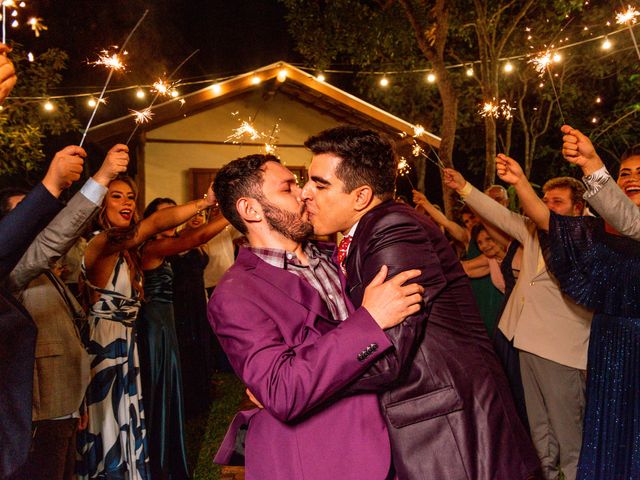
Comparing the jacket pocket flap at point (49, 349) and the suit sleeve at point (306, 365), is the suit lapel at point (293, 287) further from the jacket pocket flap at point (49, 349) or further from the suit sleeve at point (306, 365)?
the jacket pocket flap at point (49, 349)

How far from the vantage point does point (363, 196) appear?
2365 mm

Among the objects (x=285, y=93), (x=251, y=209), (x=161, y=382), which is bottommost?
(x=161, y=382)

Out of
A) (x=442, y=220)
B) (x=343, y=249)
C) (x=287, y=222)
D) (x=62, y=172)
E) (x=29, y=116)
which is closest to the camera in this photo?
(x=62, y=172)

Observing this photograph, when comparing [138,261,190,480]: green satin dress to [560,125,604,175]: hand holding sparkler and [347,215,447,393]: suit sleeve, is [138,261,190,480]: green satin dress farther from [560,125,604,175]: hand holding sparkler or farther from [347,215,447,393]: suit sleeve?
[560,125,604,175]: hand holding sparkler

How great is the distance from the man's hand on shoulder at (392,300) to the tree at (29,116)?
423 inches

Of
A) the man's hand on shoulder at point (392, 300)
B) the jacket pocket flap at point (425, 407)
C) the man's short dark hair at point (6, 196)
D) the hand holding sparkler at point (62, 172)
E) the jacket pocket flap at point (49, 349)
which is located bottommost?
the jacket pocket flap at point (425, 407)

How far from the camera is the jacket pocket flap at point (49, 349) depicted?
310cm

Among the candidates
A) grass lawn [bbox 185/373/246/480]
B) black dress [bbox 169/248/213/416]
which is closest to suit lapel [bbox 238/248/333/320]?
grass lawn [bbox 185/373/246/480]

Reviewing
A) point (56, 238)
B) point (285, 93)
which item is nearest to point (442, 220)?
point (56, 238)

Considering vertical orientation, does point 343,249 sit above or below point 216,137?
below

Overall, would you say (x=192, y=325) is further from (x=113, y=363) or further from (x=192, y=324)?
(x=113, y=363)

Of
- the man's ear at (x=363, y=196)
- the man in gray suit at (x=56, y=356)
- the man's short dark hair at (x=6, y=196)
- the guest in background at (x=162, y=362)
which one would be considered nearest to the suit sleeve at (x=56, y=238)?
the man in gray suit at (x=56, y=356)

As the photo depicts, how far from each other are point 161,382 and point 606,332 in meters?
3.63

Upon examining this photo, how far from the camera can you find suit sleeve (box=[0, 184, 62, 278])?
207 centimetres
